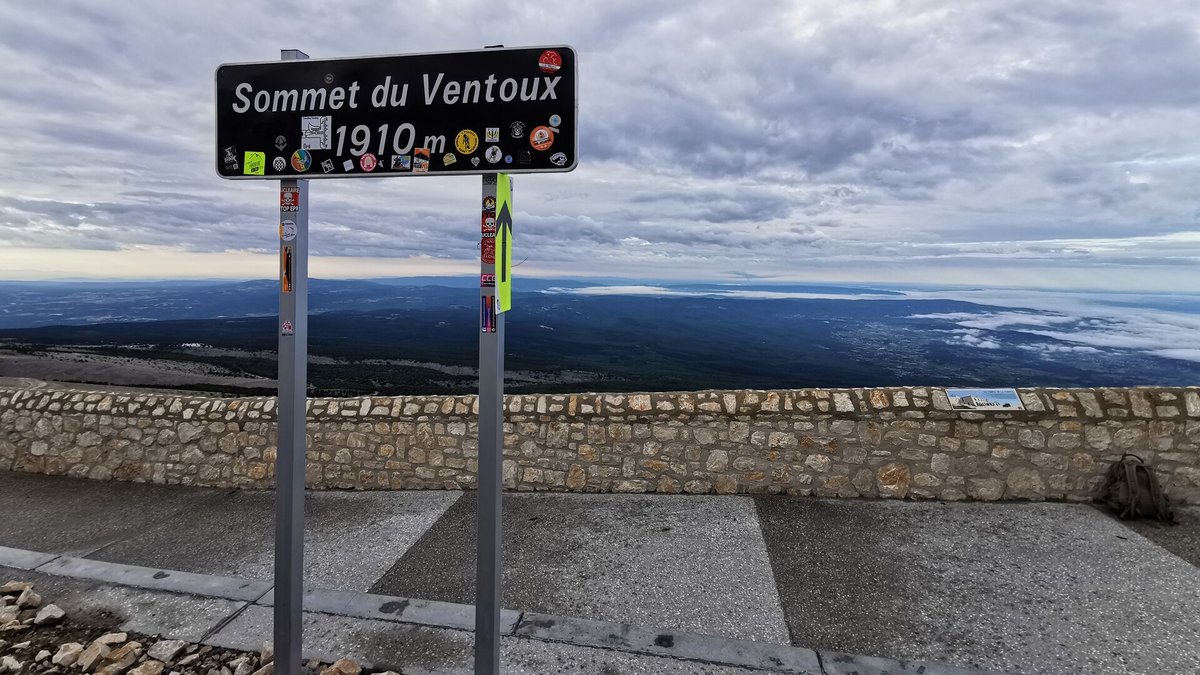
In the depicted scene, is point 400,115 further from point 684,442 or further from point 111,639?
point 684,442

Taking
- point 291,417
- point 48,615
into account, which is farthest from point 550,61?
point 48,615

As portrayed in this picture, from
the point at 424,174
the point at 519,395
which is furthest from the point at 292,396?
the point at 519,395

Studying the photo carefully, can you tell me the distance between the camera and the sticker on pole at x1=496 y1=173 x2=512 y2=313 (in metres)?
2.43

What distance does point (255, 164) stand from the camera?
2.64 m

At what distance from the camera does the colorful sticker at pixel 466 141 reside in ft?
7.89

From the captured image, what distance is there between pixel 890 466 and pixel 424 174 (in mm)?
5133

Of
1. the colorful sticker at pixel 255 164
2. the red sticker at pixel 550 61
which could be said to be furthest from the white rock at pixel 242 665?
the red sticker at pixel 550 61

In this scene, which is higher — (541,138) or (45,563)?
(541,138)

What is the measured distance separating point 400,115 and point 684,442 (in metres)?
4.24

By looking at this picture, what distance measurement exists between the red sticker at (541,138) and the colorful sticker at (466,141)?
0.83 feet

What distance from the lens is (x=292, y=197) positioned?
2699 millimetres

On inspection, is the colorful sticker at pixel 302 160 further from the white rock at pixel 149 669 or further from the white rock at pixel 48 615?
the white rock at pixel 48 615

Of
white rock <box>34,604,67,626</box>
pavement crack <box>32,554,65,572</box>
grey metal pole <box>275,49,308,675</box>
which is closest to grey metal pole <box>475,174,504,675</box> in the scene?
grey metal pole <box>275,49,308,675</box>

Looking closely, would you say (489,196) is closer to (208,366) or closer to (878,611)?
(878,611)
